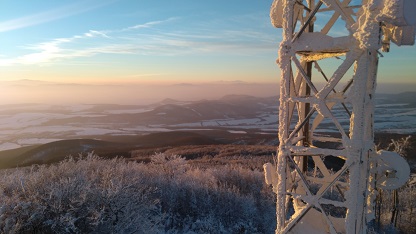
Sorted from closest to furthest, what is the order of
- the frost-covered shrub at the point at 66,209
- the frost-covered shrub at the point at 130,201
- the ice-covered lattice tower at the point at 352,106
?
the ice-covered lattice tower at the point at 352,106, the frost-covered shrub at the point at 66,209, the frost-covered shrub at the point at 130,201

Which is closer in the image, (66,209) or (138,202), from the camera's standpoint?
(66,209)

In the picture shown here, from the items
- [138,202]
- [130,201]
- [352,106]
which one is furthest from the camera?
[138,202]

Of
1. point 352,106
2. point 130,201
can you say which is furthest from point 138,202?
point 352,106

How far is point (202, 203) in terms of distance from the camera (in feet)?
59.6

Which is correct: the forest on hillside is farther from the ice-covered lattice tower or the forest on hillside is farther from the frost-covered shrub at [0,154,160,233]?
the ice-covered lattice tower

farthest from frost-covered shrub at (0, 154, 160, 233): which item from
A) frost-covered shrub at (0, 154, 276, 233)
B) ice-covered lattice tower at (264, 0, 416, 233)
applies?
ice-covered lattice tower at (264, 0, 416, 233)

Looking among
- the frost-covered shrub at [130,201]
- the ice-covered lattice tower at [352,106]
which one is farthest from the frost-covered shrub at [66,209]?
the ice-covered lattice tower at [352,106]

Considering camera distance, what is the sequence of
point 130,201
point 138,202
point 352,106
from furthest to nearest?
point 138,202, point 130,201, point 352,106

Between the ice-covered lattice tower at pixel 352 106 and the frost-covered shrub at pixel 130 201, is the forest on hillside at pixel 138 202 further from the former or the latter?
the ice-covered lattice tower at pixel 352 106

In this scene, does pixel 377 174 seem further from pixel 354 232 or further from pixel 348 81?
pixel 348 81

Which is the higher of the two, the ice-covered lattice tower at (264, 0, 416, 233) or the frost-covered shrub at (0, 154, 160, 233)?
the ice-covered lattice tower at (264, 0, 416, 233)

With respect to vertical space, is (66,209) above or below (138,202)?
above

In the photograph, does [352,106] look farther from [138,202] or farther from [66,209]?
[138,202]

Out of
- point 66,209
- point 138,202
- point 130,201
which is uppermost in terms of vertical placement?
point 66,209
